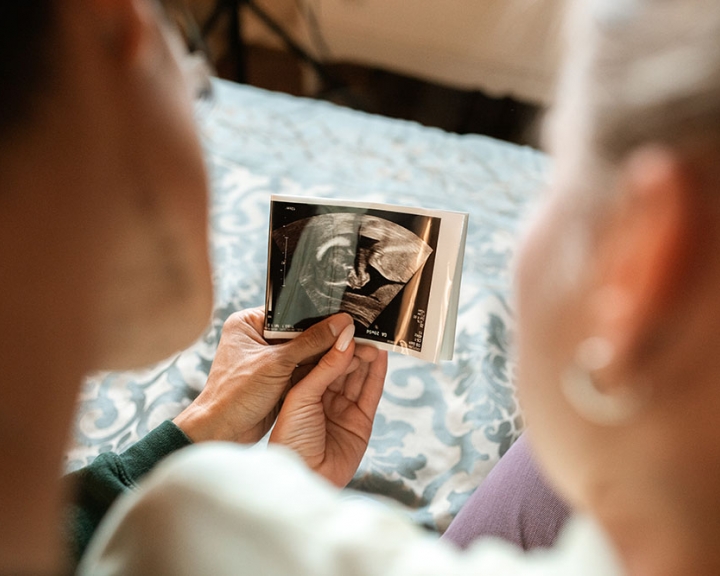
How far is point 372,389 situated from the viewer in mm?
914

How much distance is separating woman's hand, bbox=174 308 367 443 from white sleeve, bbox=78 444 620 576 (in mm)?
444

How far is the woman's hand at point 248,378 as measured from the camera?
852mm

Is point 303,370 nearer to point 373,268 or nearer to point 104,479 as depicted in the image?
point 373,268

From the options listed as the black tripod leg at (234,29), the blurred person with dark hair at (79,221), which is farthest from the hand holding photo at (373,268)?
the black tripod leg at (234,29)

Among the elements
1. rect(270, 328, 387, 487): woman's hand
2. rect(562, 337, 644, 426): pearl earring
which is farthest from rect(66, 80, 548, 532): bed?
rect(562, 337, 644, 426): pearl earring

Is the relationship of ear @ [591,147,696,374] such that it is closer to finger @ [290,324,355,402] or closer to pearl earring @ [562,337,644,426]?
pearl earring @ [562,337,644,426]

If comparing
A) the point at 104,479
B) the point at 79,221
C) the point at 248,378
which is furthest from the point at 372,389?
the point at 79,221

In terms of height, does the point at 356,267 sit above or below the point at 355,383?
above

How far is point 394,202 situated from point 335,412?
1.73 ft

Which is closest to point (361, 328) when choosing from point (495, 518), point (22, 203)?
point (495, 518)

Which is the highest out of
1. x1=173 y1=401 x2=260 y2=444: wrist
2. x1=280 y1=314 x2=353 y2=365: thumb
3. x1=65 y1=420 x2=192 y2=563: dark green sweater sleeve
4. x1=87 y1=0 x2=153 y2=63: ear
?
x1=87 y1=0 x2=153 y2=63: ear

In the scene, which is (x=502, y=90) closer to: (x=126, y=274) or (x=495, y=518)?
(x=495, y=518)

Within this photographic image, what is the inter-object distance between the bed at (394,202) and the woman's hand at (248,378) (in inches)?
4.1

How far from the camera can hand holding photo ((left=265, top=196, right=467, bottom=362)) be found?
0.81 meters
